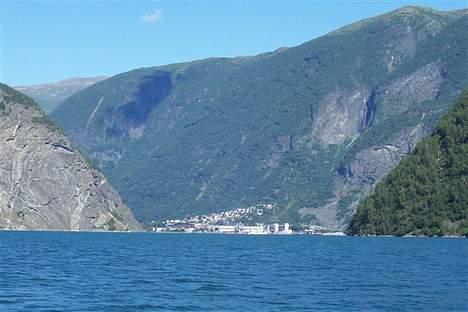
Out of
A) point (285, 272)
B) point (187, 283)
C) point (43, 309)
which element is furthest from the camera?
point (285, 272)

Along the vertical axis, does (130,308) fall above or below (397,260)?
above

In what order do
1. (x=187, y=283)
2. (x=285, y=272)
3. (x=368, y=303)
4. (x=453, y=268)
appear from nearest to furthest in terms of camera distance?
(x=368, y=303) < (x=187, y=283) < (x=285, y=272) < (x=453, y=268)

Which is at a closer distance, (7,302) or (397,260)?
(7,302)

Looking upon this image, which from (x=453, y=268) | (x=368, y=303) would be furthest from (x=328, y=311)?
(x=453, y=268)

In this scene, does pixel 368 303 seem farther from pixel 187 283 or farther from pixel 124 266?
pixel 124 266

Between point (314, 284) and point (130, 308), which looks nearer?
point (130, 308)

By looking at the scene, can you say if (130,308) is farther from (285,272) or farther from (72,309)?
(285,272)

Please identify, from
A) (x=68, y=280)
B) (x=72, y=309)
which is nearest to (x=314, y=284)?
(x=68, y=280)

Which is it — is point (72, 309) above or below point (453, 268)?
above

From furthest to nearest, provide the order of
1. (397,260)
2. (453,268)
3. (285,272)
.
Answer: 1. (397,260)
2. (453,268)
3. (285,272)
